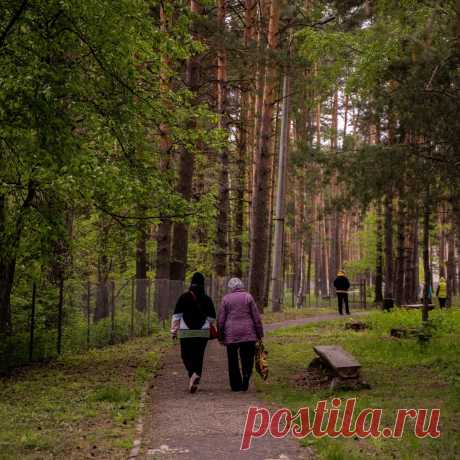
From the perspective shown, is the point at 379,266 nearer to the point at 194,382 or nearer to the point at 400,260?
the point at 400,260

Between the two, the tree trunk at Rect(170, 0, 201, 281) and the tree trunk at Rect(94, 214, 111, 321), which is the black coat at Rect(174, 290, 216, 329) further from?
the tree trunk at Rect(170, 0, 201, 281)

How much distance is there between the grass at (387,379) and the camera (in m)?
6.93

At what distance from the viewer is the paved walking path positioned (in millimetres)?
6676

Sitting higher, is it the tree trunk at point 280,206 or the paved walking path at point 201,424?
the tree trunk at point 280,206

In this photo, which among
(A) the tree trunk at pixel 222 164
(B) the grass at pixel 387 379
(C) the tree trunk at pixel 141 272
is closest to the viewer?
(B) the grass at pixel 387 379

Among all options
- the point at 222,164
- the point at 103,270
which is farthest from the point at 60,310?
the point at 222,164

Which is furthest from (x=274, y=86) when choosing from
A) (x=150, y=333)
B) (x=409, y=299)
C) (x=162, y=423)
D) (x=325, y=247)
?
(x=325, y=247)

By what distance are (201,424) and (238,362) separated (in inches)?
108

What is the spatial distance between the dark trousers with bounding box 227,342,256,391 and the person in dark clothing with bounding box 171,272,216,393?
498 mm

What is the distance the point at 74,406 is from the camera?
9336mm

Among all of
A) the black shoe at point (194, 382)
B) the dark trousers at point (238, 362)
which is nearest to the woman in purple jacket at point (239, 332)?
the dark trousers at point (238, 362)

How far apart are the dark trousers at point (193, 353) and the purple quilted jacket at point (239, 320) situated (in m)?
0.38

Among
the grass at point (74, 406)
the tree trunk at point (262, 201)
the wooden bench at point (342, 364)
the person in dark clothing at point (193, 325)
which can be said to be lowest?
the grass at point (74, 406)

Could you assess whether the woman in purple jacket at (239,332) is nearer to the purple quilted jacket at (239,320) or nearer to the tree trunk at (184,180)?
the purple quilted jacket at (239,320)
